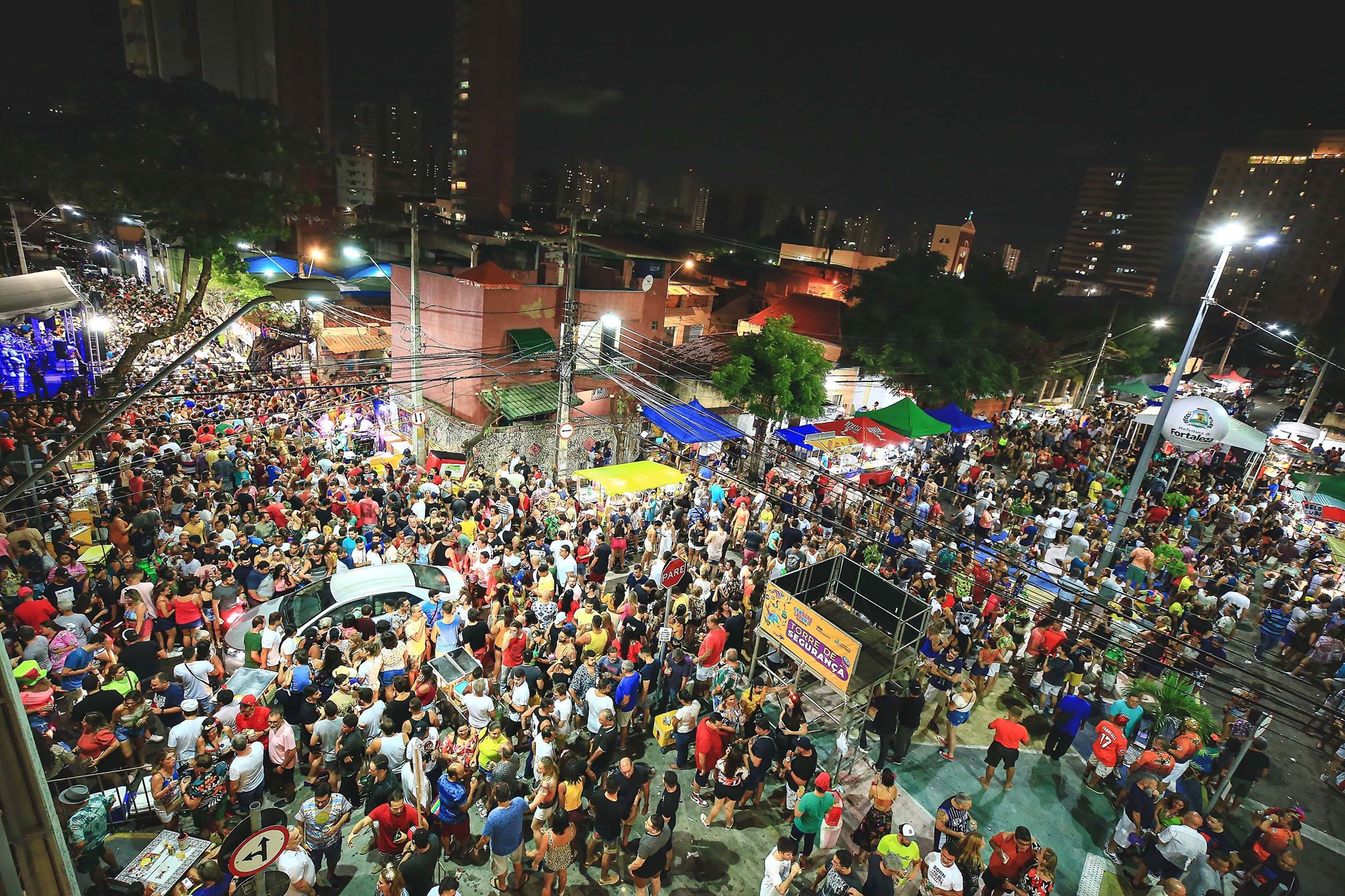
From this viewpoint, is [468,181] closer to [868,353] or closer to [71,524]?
[868,353]

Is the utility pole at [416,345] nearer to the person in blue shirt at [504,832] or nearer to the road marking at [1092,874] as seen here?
the person in blue shirt at [504,832]

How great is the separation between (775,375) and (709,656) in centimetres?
1216

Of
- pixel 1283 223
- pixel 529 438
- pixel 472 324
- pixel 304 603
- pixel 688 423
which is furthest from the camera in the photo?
pixel 1283 223

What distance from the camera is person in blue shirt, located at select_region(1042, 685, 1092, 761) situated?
341 inches

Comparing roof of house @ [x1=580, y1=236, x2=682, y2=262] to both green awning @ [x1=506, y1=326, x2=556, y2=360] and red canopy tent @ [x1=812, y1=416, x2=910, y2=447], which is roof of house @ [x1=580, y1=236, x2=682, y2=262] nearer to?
green awning @ [x1=506, y1=326, x2=556, y2=360]

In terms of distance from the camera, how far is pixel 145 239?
35938 millimetres

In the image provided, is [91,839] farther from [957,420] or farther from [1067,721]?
[957,420]

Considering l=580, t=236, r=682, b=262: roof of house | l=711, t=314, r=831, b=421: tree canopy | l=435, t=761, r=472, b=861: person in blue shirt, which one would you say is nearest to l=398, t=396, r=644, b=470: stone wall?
l=711, t=314, r=831, b=421: tree canopy

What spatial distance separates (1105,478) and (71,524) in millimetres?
26463

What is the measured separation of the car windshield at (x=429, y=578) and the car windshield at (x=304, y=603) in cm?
123

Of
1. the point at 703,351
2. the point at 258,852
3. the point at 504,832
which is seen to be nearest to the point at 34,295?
the point at 258,852

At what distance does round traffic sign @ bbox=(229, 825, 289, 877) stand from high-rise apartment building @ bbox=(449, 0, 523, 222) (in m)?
57.9

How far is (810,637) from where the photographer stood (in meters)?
8.27

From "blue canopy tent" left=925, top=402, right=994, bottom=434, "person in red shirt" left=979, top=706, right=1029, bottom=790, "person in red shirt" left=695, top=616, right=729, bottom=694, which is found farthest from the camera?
"blue canopy tent" left=925, top=402, right=994, bottom=434
